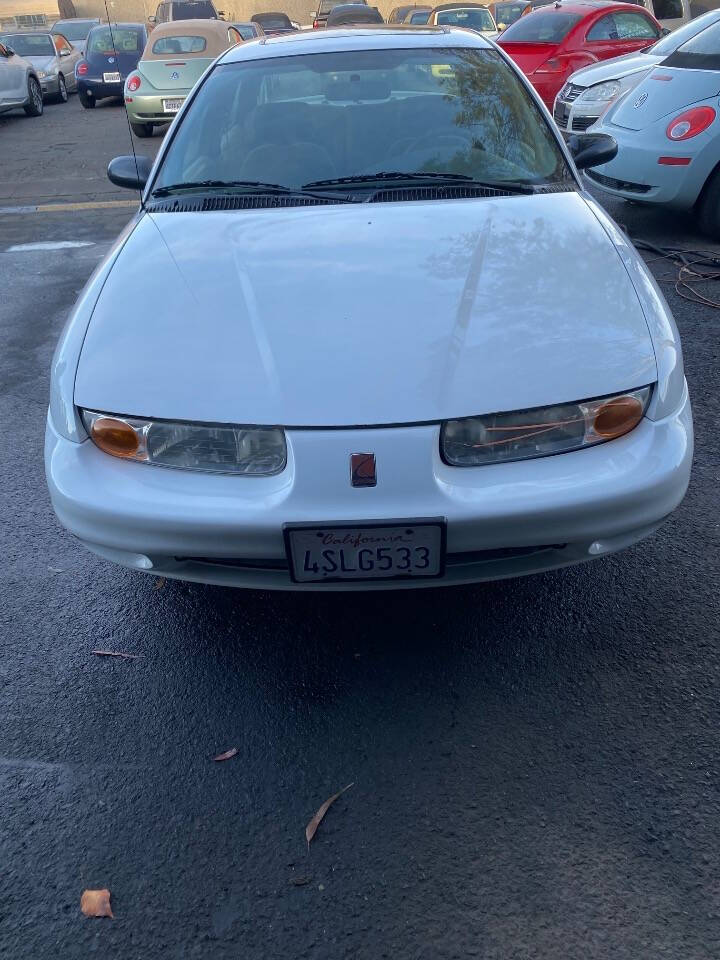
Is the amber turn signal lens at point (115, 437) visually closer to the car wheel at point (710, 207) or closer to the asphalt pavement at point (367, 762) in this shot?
the asphalt pavement at point (367, 762)

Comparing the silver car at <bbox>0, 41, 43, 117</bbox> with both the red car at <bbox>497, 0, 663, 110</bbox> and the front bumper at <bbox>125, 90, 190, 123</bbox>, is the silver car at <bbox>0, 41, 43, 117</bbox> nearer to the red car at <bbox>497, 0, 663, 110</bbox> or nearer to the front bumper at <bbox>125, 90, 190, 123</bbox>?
the front bumper at <bbox>125, 90, 190, 123</bbox>

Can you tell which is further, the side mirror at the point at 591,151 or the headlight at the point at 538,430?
the side mirror at the point at 591,151

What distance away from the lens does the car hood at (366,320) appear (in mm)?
2121

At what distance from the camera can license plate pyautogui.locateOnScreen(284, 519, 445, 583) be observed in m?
2.04

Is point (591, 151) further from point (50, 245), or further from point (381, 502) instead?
point (50, 245)

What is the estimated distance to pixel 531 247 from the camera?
2686 millimetres

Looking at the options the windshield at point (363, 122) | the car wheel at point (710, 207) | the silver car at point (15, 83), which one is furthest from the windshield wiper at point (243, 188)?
the silver car at point (15, 83)

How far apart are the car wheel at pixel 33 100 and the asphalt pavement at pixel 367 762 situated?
47.8 ft

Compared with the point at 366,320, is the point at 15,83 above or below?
below

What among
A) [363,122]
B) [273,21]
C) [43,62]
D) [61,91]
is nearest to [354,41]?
[363,122]

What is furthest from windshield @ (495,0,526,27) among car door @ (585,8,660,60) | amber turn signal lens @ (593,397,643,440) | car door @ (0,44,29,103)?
amber turn signal lens @ (593,397,643,440)

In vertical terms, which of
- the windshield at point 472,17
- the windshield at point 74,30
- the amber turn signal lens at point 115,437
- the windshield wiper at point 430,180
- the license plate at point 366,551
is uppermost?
the windshield wiper at point 430,180

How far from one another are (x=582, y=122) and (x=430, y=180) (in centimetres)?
622

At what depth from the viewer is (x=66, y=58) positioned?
771 inches
